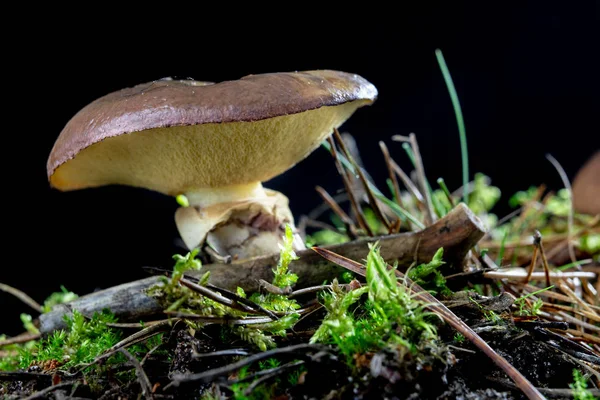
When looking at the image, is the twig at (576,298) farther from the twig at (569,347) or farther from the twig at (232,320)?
the twig at (232,320)

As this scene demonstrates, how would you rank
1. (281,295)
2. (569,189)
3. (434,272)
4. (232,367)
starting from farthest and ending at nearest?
(569,189), (434,272), (281,295), (232,367)

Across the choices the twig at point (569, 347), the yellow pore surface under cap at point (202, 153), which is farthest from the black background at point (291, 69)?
the twig at point (569, 347)

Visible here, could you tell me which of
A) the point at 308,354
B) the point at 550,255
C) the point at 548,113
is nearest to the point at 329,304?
the point at 308,354

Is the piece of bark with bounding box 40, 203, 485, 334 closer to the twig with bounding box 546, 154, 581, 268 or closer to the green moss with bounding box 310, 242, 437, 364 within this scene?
the green moss with bounding box 310, 242, 437, 364

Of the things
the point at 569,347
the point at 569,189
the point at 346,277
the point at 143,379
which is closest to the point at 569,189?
the point at 569,189

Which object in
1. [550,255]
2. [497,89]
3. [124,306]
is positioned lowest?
[550,255]

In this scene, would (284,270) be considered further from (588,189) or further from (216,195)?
(588,189)

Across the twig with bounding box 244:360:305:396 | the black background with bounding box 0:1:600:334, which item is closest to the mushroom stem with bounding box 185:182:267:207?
the twig with bounding box 244:360:305:396

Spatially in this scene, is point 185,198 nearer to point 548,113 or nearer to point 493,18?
point 493,18
